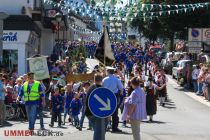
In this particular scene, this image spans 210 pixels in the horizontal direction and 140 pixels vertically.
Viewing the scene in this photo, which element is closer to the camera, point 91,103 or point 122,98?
point 91,103

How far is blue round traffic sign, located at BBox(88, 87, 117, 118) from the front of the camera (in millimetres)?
11906

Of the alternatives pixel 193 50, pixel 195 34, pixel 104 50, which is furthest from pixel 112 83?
pixel 195 34

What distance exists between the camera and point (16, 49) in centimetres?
3528

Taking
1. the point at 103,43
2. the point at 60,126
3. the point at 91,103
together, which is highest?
the point at 103,43

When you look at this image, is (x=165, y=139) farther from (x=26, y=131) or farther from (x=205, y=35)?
(x=205, y=35)

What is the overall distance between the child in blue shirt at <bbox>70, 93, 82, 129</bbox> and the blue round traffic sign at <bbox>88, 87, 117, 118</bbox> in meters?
7.73

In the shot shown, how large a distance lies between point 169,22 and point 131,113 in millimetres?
33314

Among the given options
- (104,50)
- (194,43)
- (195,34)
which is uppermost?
(195,34)

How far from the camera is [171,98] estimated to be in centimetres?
3294

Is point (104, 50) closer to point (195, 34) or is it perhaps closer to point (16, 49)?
point (16, 49)

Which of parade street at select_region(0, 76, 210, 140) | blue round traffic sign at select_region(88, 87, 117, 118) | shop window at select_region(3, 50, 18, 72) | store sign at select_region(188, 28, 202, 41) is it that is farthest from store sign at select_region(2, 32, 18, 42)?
blue round traffic sign at select_region(88, 87, 117, 118)

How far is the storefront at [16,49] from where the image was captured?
34812 millimetres

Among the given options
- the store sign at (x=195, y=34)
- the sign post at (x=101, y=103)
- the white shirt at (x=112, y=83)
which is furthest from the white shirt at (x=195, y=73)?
the sign post at (x=101, y=103)

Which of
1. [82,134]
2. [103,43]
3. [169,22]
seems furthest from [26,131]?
[169,22]
